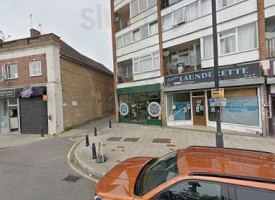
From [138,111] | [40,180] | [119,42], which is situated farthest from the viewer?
[119,42]

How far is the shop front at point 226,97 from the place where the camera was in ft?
32.8

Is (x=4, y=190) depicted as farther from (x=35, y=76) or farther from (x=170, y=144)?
(x=35, y=76)

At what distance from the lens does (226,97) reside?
1133 cm

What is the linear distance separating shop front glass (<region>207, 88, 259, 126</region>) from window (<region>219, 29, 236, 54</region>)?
2.56 meters

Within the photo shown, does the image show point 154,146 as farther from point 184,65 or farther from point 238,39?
point 238,39

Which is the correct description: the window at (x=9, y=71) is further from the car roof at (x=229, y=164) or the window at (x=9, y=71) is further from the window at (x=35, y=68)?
the car roof at (x=229, y=164)

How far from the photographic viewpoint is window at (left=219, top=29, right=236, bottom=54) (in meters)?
10.8

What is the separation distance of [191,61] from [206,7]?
145 inches

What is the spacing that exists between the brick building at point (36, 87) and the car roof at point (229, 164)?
13.6 m

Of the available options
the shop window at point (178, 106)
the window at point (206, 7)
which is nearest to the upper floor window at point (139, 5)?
the window at point (206, 7)

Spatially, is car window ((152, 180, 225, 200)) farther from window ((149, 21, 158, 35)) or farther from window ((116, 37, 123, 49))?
window ((116, 37, 123, 49))

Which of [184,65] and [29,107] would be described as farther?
[29,107]

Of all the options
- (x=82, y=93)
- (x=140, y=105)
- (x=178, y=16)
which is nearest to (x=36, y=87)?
(x=82, y=93)

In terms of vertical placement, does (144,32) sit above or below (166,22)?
below
